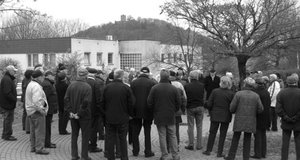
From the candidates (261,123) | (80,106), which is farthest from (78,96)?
(261,123)

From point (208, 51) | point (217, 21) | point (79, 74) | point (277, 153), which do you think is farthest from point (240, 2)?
point (79, 74)

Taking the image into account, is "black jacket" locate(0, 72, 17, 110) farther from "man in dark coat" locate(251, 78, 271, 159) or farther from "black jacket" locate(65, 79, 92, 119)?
"man in dark coat" locate(251, 78, 271, 159)

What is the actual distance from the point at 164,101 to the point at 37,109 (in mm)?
2850

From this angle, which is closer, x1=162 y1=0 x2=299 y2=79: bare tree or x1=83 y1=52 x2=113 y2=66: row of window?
x1=162 y1=0 x2=299 y2=79: bare tree

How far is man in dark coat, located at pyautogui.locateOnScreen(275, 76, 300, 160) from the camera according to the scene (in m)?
8.40

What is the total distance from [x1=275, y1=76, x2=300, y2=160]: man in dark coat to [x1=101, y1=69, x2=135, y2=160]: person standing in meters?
3.20

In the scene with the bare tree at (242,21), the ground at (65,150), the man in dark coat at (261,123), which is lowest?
the ground at (65,150)

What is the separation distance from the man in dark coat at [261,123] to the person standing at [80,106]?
3.79 meters

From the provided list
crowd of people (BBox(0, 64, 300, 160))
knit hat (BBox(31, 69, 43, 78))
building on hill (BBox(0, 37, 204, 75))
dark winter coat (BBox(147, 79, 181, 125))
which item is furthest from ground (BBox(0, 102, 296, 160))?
building on hill (BBox(0, 37, 204, 75))

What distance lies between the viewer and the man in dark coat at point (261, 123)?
29.8 ft

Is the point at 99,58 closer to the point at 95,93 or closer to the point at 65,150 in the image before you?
the point at 65,150

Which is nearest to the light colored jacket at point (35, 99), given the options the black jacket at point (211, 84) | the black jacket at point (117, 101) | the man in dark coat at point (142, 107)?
the black jacket at point (117, 101)

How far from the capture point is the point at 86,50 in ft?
153

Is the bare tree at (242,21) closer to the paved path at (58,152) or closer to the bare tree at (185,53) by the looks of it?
the bare tree at (185,53)
